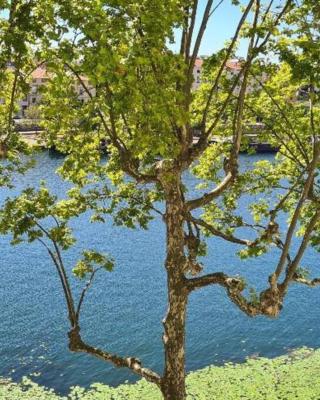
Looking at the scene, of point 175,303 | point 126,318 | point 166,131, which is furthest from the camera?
point 126,318

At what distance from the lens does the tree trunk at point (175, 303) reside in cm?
1067

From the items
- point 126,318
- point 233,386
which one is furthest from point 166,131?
point 126,318

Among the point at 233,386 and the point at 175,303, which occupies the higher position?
the point at 175,303

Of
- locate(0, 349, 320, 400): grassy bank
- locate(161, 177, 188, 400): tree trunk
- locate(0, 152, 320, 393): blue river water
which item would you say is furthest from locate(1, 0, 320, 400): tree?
locate(0, 152, 320, 393): blue river water

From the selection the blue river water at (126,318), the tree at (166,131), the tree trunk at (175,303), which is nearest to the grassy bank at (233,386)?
the blue river water at (126,318)

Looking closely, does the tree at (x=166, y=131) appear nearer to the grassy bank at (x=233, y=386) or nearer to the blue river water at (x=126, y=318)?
the grassy bank at (x=233, y=386)

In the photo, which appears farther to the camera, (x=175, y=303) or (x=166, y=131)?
(x=175, y=303)

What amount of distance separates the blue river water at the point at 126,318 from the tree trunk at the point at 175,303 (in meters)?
9.47

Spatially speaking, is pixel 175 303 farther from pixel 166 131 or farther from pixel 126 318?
pixel 126 318

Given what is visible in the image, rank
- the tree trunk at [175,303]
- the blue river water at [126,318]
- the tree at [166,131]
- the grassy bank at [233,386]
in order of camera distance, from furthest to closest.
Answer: the blue river water at [126,318], the grassy bank at [233,386], the tree trunk at [175,303], the tree at [166,131]

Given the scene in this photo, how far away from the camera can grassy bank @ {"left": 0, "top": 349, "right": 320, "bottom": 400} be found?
1745cm

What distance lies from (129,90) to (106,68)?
0.86 meters

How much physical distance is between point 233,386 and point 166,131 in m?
11.6

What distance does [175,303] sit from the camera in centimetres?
1073
